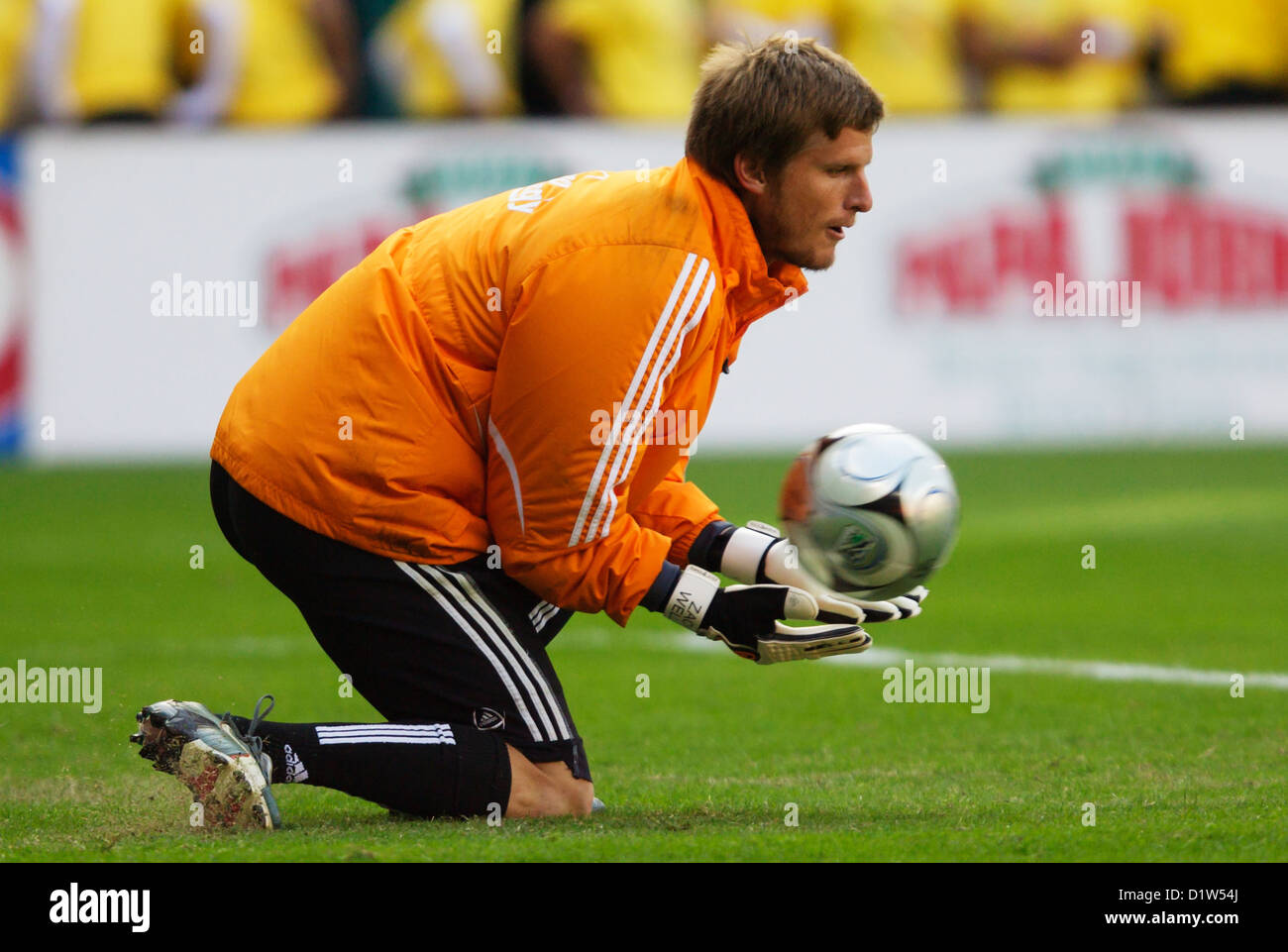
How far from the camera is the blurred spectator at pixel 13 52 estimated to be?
63.3 ft

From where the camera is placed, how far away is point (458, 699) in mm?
5332

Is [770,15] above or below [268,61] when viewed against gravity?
above

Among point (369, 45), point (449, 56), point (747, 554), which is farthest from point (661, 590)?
point (369, 45)

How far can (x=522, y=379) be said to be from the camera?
16.2ft

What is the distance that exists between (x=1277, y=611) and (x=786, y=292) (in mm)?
5197

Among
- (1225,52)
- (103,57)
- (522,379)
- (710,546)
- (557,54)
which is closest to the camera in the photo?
(522,379)

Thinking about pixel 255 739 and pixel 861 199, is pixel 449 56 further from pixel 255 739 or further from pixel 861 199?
pixel 255 739

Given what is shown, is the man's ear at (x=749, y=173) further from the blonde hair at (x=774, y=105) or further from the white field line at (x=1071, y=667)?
the white field line at (x=1071, y=667)

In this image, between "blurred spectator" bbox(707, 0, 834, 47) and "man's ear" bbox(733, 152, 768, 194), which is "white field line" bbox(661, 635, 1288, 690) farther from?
"blurred spectator" bbox(707, 0, 834, 47)

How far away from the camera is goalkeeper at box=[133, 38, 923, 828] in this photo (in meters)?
4.91

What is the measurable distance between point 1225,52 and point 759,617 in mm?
16674

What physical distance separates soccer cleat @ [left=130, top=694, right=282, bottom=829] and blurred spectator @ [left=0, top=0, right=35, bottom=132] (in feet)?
51.0
